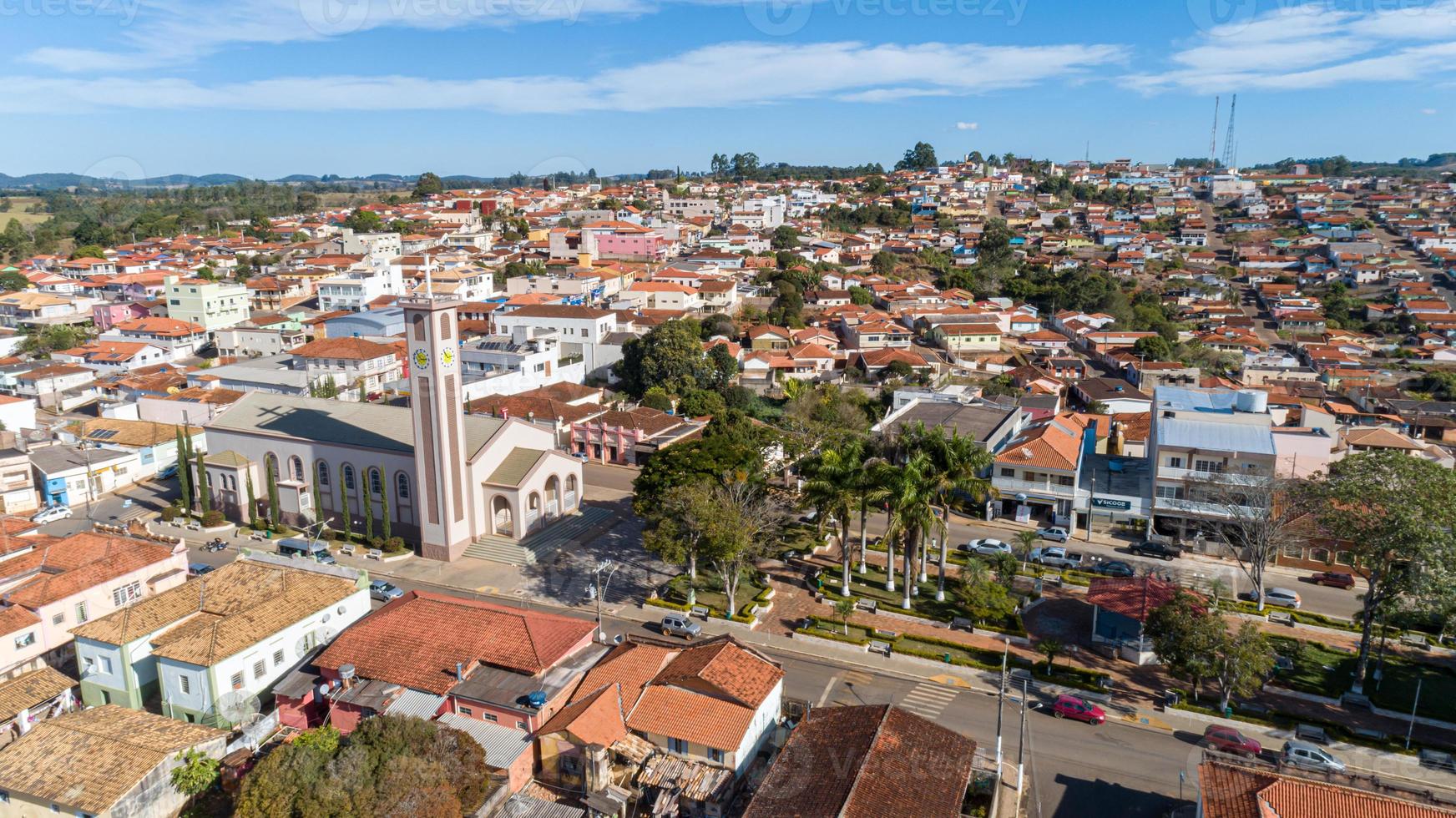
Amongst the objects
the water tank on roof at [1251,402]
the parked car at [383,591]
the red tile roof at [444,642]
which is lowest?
the parked car at [383,591]

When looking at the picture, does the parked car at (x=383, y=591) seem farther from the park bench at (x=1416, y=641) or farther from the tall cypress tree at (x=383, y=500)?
the park bench at (x=1416, y=641)

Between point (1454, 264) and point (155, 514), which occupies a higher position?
point (1454, 264)

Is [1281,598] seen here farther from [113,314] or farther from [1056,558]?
[113,314]

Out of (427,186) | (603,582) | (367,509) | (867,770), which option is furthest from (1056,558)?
(427,186)

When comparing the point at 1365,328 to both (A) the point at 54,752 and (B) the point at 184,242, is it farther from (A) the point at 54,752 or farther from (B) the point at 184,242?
(B) the point at 184,242

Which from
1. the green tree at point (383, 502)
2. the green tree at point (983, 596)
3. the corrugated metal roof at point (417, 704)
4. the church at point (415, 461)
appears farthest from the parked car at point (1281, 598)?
the green tree at point (383, 502)

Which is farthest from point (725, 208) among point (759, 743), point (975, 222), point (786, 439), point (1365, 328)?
point (759, 743)
